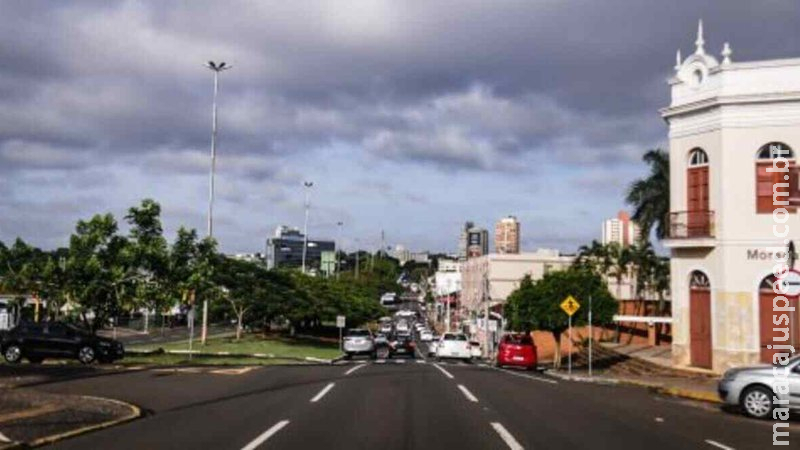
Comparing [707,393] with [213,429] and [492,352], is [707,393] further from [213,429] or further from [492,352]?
[492,352]

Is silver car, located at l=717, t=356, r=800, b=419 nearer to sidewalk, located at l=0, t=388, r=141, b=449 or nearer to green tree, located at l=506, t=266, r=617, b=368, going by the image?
sidewalk, located at l=0, t=388, r=141, b=449

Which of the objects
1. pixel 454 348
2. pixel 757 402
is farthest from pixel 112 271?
pixel 757 402

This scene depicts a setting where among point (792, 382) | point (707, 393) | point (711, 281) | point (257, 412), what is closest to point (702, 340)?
point (711, 281)

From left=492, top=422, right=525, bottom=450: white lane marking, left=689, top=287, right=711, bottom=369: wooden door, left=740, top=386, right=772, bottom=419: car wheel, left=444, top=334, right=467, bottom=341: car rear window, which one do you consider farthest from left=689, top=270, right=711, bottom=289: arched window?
left=444, top=334, right=467, bottom=341: car rear window

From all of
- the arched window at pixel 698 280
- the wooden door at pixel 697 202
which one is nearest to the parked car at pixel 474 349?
the arched window at pixel 698 280

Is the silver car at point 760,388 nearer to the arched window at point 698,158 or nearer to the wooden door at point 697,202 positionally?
the wooden door at point 697,202

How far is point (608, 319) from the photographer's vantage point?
4159 cm

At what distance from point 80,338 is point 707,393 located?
74.5ft

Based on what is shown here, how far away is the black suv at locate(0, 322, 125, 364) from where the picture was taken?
110 feet

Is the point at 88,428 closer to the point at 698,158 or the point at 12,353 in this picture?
the point at 12,353

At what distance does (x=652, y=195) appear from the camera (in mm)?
51406

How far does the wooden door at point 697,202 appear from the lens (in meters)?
31.5

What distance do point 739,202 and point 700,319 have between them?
178 inches

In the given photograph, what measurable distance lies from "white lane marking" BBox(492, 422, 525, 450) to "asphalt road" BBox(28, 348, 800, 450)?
0.04 metres
